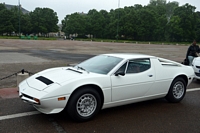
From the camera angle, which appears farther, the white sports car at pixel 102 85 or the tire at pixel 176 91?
the tire at pixel 176 91

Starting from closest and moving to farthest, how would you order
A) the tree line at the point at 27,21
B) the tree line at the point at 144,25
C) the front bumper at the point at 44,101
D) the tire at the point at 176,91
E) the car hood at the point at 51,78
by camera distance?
1. the front bumper at the point at 44,101
2. the car hood at the point at 51,78
3. the tire at the point at 176,91
4. the tree line at the point at 144,25
5. the tree line at the point at 27,21

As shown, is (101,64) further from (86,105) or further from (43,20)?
(43,20)

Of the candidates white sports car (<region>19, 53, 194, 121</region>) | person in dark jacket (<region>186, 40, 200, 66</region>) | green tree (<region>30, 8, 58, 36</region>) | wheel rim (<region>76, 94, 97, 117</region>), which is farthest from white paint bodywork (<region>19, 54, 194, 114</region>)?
green tree (<region>30, 8, 58, 36</region>)

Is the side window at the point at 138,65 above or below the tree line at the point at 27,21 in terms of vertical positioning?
below

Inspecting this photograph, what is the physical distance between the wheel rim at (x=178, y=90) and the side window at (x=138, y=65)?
1.06 m

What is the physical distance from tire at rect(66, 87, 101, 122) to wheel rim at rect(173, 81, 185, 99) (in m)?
2.35

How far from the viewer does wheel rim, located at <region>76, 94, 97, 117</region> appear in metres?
4.05

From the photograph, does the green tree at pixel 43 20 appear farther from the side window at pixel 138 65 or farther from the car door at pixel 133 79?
the car door at pixel 133 79

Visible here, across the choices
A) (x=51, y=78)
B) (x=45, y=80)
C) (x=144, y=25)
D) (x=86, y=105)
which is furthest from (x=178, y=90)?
(x=144, y=25)

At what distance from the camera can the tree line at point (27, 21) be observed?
72.8m

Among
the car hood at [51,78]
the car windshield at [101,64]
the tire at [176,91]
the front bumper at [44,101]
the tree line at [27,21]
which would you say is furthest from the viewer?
the tree line at [27,21]

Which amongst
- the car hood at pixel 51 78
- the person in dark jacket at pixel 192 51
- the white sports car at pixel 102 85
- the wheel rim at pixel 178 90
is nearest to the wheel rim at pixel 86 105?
the white sports car at pixel 102 85

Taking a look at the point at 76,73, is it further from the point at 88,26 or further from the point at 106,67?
the point at 88,26

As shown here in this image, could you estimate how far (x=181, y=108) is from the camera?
16.8 ft
